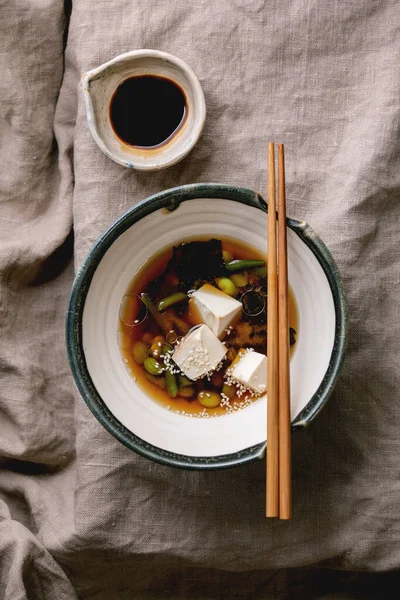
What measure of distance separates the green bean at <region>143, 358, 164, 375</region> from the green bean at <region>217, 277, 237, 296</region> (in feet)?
0.85

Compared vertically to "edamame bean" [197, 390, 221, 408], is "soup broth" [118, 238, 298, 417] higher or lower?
higher

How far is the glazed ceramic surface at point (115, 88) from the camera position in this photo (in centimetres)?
174

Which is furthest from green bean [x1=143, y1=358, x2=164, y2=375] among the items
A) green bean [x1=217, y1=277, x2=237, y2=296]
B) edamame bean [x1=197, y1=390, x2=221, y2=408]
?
green bean [x1=217, y1=277, x2=237, y2=296]

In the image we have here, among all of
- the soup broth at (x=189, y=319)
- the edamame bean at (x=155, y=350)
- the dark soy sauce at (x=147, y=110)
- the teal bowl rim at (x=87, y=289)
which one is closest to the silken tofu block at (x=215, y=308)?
the soup broth at (x=189, y=319)

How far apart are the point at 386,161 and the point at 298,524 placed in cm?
102

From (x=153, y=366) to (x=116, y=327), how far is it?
0.48ft

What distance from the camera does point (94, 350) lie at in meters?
1.68

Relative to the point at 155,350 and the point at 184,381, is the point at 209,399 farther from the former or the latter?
the point at 155,350

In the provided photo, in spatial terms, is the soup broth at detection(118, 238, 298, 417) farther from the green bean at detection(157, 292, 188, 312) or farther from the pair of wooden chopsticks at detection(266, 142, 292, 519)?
the pair of wooden chopsticks at detection(266, 142, 292, 519)

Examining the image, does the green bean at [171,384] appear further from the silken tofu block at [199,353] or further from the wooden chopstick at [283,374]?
the wooden chopstick at [283,374]

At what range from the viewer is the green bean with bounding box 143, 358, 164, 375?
1.78m

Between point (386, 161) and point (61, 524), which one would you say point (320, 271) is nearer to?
point (386, 161)

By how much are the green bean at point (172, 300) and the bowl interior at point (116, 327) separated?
4.4 inches

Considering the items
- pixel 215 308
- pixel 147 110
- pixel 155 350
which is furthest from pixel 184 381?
pixel 147 110
